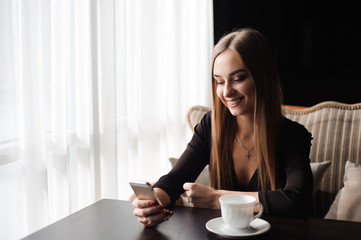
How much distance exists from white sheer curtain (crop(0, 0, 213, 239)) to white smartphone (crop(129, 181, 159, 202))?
596mm

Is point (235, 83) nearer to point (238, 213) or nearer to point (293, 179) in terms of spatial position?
point (293, 179)

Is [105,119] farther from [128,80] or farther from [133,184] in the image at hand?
[133,184]

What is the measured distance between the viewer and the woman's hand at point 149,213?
1.24 metres

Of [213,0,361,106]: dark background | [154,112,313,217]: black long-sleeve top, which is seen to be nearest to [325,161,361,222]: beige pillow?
[154,112,313,217]: black long-sleeve top

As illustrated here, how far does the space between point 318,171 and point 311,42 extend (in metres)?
1.60

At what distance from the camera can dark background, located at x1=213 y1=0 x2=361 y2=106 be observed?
128 inches

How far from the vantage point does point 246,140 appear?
5.92ft

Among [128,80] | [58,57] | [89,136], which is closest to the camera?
[58,57]

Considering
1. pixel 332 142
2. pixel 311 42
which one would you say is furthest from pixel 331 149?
pixel 311 42

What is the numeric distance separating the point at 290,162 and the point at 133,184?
2.04ft

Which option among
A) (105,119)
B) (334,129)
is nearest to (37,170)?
(105,119)

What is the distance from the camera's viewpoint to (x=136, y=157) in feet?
8.42

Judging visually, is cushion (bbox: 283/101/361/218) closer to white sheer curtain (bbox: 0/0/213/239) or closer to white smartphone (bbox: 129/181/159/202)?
white sheer curtain (bbox: 0/0/213/239)

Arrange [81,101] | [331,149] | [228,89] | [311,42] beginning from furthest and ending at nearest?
[311,42], [331,149], [81,101], [228,89]
